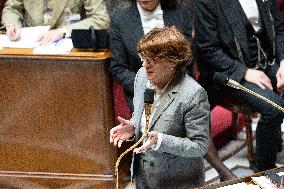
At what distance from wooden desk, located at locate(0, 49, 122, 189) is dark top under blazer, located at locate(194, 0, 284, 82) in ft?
2.12

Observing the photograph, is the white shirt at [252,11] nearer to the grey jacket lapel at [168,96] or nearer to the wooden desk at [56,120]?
the wooden desk at [56,120]

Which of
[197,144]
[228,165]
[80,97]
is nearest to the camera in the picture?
[197,144]

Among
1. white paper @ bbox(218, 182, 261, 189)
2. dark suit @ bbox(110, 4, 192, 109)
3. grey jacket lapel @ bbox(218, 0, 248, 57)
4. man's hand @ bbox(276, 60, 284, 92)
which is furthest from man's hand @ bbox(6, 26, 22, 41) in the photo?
white paper @ bbox(218, 182, 261, 189)

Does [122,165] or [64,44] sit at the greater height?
[64,44]

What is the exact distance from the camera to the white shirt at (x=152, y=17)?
3.34 meters

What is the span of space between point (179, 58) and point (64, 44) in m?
1.30

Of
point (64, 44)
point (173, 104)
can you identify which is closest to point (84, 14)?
point (64, 44)

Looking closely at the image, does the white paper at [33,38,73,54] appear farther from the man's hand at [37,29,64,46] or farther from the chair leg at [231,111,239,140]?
the chair leg at [231,111,239,140]

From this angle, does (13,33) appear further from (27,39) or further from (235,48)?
(235,48)

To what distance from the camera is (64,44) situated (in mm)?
3352

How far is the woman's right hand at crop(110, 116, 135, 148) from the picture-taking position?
88.7 inches

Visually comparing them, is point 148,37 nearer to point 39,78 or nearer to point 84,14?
point 39,78

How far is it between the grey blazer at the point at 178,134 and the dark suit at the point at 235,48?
1.18 metres

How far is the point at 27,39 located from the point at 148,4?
2.61ft
